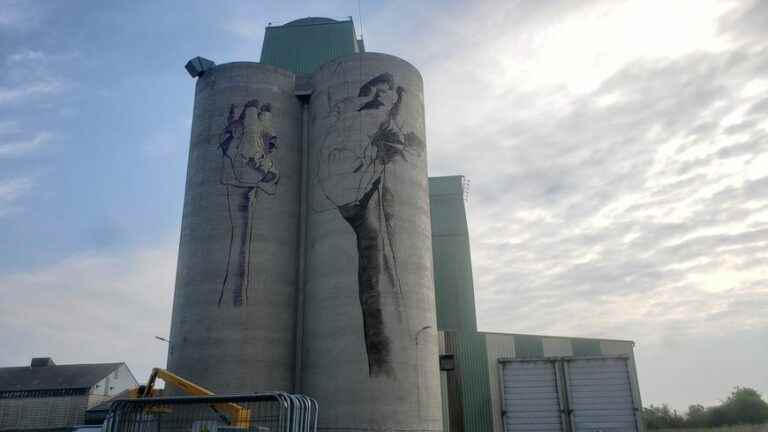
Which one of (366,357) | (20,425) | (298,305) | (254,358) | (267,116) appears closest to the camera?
(366,357)

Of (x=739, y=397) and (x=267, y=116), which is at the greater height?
(x=267, y=116)

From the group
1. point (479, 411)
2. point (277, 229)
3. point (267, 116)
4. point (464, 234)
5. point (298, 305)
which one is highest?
point (267, 116)

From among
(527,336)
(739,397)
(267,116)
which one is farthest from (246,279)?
(739,397)

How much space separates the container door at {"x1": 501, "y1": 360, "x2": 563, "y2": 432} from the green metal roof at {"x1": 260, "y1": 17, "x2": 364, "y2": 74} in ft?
79.9

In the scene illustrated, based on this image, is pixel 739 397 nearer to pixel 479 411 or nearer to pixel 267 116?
pixel 479 411

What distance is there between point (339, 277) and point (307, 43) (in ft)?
71.4

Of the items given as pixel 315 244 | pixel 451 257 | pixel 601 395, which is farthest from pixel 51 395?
pixel 601 395

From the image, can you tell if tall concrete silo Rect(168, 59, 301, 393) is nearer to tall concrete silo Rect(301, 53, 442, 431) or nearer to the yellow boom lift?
tall concrete silo Rect(301, 53, 442, 431)

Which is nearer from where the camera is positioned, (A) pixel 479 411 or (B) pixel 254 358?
(B) pixel 254 358

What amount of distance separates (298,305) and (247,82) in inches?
507

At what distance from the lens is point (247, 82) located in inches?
1241

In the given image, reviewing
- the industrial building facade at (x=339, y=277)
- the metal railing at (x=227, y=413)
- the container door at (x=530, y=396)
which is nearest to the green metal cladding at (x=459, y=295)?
the industrial building facade at (x=339, y=277)

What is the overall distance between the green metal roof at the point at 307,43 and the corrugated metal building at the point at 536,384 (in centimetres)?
2156

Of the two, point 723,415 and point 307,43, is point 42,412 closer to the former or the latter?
point 307,43
